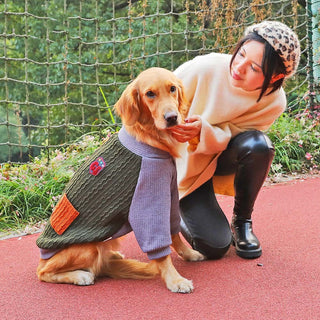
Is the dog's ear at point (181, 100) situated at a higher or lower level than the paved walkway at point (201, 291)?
higher

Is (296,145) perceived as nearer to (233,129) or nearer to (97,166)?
(233,129)

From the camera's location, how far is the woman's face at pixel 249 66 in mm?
2088

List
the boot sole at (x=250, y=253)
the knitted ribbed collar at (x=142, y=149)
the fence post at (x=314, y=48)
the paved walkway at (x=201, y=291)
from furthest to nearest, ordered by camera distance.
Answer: the fence post at (x=314, y=48) < the boot sole at (x=250, y=253) < the knitted ribbed collar at (x=142, y=149) < the paved walkway at (x=201, y=291)

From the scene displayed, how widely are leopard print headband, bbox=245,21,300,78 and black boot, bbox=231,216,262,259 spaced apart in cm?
86

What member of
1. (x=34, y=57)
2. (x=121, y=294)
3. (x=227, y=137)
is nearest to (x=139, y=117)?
(x=227, y=137)

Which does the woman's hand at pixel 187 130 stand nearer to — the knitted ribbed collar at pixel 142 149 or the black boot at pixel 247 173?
the knitted ribbed collar at pixel 142 149

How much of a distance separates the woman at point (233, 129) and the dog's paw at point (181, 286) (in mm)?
413

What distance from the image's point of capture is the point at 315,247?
92.6 inches

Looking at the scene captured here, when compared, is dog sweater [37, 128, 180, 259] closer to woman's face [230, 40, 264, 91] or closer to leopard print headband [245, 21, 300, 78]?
woman's face [230, 40, 264, 91]

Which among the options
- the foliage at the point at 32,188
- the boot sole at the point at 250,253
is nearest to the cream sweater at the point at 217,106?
the boot sole at the point at 250,253

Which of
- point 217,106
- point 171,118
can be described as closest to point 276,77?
point 217,106

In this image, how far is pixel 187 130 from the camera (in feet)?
6.76

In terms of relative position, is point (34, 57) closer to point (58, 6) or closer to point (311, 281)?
point (58, 6)

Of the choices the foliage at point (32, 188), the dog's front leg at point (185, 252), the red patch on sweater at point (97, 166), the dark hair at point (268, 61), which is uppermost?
the dark hair at point (268, 61)
